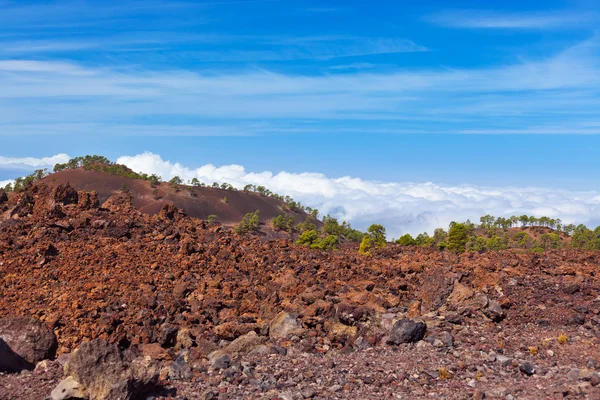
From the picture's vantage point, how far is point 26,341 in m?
13.5

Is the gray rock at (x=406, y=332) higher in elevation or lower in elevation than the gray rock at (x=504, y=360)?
higher

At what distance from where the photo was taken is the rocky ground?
1093cm

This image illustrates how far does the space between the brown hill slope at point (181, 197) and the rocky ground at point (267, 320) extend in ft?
298

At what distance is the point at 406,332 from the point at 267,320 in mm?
4043

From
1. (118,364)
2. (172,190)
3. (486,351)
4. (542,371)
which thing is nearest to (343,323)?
(486,351)

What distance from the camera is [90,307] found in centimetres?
1566

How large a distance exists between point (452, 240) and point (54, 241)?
1802 inches

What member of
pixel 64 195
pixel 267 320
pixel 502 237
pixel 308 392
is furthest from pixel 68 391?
pixel 502 237

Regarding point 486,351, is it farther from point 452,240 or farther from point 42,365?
point 452,240

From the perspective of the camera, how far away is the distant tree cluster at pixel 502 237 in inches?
2386

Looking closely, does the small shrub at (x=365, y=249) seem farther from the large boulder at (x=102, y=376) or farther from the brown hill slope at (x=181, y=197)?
the brown hill slope at (x=181, y=197)

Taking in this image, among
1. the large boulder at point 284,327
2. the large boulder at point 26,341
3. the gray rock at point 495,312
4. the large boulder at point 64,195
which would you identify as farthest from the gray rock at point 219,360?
the large boulder at point 64,195

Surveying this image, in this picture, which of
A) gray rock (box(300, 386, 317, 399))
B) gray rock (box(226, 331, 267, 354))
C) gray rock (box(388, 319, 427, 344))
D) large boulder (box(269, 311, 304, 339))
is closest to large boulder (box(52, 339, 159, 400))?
gray rock (box(226, 331, 267, 354))

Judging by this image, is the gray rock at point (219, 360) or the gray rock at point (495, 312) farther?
the gray rock at point (495, 312)
